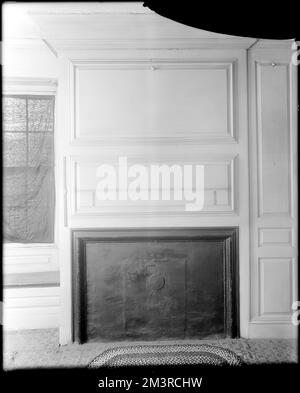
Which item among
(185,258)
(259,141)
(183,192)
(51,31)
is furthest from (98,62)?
(185,258)

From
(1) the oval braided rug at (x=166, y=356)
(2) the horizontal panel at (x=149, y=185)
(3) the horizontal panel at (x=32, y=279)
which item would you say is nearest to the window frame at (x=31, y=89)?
(3) the horizontal panel at (x=32, y=279)

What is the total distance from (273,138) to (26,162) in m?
2.49

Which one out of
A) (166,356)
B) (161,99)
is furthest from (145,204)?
(166,356)

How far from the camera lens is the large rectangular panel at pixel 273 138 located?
2.90 meters

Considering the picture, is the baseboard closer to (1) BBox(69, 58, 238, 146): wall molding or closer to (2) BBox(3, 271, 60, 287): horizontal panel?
(1) BBox(69, 58, 238, 146): wall molding

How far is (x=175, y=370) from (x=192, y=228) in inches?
45.8

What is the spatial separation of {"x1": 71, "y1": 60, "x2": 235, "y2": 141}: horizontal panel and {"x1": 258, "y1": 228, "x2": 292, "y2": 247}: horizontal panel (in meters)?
0.96

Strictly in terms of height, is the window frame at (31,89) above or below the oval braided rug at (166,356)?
above

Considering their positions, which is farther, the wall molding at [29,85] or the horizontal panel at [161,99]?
the wall molding at [29,85]

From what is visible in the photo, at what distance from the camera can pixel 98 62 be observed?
112 inches

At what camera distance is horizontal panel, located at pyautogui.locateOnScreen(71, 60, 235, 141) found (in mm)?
2844

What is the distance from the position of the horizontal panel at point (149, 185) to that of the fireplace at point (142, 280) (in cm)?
22

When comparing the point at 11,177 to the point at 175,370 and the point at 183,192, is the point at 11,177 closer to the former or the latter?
the point at 183,192

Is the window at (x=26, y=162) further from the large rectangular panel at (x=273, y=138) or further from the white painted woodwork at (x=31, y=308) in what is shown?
the large rectangular panel at (x=273, y=138)
